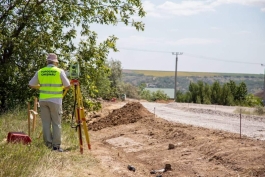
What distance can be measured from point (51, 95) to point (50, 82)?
0.29 metres

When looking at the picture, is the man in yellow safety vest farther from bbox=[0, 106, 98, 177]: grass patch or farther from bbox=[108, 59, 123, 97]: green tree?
bbox=[108, 59, 123, 97]: green tree

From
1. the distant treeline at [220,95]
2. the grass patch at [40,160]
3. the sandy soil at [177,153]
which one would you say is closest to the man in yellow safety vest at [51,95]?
the grass patch at [40,160]

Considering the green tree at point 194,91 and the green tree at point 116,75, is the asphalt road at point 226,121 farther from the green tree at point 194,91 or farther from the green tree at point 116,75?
the green tree at point 116,75

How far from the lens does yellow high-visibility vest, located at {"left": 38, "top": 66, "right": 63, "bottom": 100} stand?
35.0 feet

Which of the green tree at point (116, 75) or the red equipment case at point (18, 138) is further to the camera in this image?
the green tree at point (116, 75)

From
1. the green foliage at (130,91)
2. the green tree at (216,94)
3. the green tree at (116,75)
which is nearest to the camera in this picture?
the green tree at (216,94)

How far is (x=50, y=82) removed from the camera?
10695 millimetres

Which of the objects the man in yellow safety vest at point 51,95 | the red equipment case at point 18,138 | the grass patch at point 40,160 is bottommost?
the grass patch at point 40,160

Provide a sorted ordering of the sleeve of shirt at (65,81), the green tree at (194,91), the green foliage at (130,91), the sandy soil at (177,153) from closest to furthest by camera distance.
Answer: the sleeve of shirt at (65,81) → the sandy soil at (177,153) → the green tree at (194,91) → the green foliage at (130,91)

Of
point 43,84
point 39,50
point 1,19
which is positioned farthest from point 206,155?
point 1,19

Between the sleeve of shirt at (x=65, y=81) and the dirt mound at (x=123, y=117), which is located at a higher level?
the sleeve of shirt at (x=65, y=81)

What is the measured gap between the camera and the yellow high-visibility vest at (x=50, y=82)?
1066 centimetres

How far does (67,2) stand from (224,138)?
8.68 m

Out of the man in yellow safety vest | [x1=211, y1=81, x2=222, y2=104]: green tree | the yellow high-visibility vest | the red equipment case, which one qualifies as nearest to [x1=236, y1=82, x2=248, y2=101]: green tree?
[x1=211, y1=81, x2=222, y2=104]: green tree
